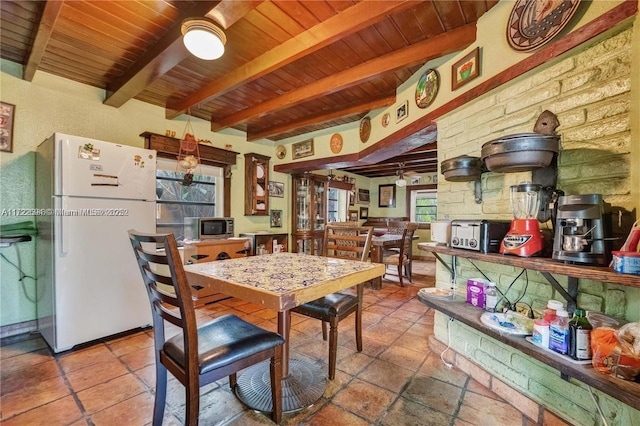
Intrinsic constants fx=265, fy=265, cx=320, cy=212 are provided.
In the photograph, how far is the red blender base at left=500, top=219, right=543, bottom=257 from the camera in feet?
4.13

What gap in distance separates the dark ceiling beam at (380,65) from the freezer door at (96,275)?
68.4 inches

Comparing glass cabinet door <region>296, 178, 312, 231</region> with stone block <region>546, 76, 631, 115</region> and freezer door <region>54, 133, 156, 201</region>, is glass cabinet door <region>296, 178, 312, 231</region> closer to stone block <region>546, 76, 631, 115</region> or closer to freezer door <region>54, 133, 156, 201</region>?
freezer door <region>54, 133, 156, 201</region>

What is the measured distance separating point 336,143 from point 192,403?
141 inches

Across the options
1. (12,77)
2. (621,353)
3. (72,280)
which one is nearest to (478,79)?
(621,353)

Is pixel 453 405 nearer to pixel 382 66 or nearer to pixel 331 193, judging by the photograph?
pixel 382 66

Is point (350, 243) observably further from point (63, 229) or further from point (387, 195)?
point (387, 195)

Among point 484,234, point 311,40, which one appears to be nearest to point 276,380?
point 484,234

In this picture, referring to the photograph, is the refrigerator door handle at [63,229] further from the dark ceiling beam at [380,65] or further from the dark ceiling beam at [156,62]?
the dark ceiling beam at [380,65]

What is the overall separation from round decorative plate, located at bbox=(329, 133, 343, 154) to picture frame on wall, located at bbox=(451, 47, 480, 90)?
2.15 m

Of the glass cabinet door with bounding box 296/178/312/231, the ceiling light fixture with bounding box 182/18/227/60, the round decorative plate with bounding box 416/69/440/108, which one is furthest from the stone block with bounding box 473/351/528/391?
the glass cabinet door with bounding box 296/178/312/231

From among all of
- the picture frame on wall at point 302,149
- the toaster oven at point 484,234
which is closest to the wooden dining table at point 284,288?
the toaster oven at point 484,234

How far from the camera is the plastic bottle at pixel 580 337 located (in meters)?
1.04

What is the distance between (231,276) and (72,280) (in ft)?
5.55

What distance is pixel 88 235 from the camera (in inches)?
86.1
